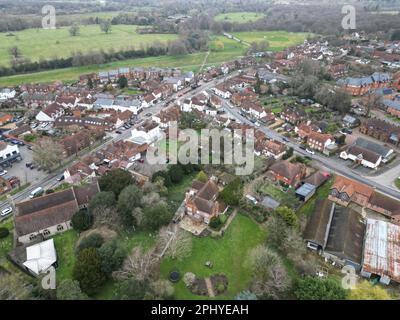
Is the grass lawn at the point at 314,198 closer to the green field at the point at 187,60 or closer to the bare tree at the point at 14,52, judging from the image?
the green field at the point at 187,60

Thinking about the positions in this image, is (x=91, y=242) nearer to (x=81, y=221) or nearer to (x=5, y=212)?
(x=81, y=221)

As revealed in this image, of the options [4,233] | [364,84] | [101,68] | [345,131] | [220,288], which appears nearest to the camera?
[220,288]

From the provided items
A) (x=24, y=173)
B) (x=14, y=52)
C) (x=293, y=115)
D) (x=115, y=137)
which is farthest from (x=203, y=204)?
(x=14, y=52)

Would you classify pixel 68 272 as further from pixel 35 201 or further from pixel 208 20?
pixel 208 20

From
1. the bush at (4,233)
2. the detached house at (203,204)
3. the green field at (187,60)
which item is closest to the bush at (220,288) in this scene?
the detached house at (203,204)

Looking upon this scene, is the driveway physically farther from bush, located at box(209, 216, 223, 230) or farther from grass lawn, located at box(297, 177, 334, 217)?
grass lawn, located at box(297, 177, 334, 217)
